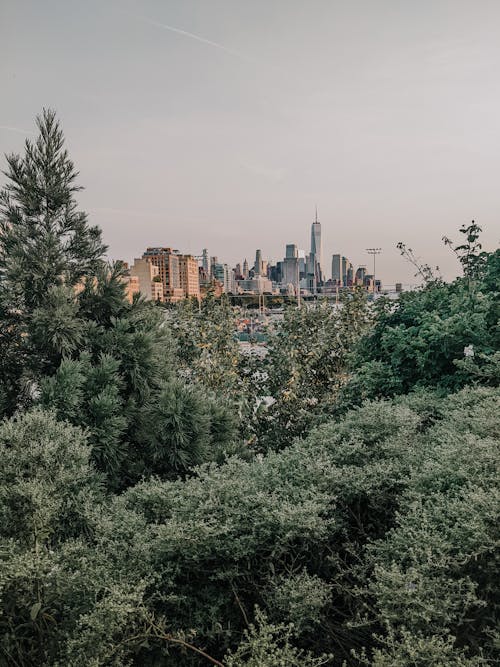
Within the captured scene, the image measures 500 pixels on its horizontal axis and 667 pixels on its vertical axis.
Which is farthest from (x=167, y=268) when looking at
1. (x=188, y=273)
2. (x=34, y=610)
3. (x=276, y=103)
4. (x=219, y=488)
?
(x=34, y=610)

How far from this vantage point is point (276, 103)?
7.39m

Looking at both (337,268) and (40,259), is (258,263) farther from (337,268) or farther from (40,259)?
(40,259)

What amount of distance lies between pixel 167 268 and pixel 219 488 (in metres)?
8.51

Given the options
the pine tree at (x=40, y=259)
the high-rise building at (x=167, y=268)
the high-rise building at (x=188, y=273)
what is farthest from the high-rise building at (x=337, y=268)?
the pine tree at (x=40, y=259)

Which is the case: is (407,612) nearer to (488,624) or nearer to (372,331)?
(488,624)

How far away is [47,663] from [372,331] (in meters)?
4.02

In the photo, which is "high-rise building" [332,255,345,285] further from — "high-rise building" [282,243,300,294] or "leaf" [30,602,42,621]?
"leaf" [30,602,42,621]

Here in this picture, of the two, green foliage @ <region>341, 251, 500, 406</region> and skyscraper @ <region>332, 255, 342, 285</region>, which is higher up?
skyscraper @ <region>332, 255, 342, 285</region>

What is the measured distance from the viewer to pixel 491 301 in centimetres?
431

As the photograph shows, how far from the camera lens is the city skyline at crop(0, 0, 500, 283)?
549 cm

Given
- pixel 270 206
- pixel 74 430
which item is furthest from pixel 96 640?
pixel 270 206

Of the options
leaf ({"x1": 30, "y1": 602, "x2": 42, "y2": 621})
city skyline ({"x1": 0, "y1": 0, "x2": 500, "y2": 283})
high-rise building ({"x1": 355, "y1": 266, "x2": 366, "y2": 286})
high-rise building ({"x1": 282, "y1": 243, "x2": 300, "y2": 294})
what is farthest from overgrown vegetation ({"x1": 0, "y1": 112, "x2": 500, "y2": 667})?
high-rise building ({"x1": 282, "y1": 243, "x2": 300, "y2": 294})

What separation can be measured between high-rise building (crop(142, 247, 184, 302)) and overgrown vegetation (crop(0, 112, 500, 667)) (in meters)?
3.69

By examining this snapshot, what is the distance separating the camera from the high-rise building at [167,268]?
8703mm
